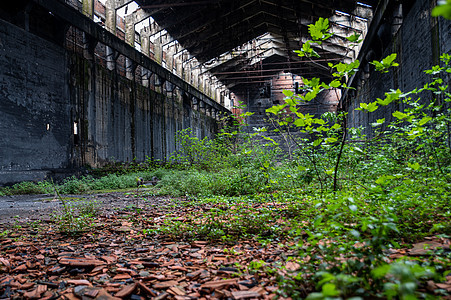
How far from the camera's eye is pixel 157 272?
2311 millimetres

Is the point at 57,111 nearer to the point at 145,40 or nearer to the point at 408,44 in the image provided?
the point at 145,40

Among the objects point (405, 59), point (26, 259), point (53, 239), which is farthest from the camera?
point (405, 59)

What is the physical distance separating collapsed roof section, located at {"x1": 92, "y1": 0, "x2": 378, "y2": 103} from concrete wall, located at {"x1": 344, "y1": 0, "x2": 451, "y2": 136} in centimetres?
217

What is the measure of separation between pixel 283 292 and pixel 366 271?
A: 0.51 m

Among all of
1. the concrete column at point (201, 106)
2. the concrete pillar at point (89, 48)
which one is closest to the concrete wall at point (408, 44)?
the concrete pillar at point (89, 48)

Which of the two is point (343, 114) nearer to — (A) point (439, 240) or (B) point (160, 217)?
(A) point (439, 240)

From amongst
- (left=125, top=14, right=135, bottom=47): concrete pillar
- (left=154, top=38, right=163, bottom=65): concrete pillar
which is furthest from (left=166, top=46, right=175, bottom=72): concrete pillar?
(left=125, top=14, right=135, bottom=47): concrete pillar

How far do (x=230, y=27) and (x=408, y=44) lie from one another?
1296 centimetres

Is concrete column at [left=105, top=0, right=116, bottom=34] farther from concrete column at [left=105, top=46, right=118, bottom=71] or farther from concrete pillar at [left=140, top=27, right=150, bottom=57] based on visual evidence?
concrete pillar at [left=140, top=27, right=150, bottom=57]

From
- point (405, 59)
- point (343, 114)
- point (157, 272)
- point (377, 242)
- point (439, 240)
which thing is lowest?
point (157, 272)

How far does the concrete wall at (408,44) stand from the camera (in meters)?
6.10

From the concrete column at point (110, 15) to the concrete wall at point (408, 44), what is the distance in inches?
447

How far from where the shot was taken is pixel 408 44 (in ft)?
25.5

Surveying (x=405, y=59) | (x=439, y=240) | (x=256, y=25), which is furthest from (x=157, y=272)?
(x=256, y=25)
